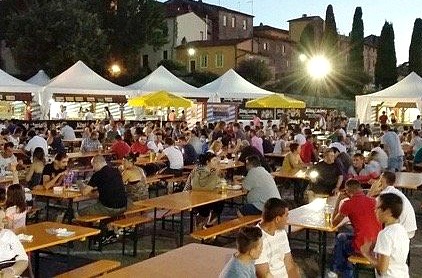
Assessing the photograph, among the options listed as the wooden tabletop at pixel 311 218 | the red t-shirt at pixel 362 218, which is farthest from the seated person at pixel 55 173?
the red t-shirt at pixel 362 218

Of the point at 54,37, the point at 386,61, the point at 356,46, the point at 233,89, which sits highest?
the point at 356,46

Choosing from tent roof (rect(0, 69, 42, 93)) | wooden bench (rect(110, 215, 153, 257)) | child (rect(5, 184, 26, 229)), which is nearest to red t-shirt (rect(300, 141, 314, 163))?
wooden bench (rect(110, 215, 153, 257))

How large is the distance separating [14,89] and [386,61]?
37930 millimetres

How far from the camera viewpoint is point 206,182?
32.6 feet

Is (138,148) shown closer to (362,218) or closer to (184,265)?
(362,218)

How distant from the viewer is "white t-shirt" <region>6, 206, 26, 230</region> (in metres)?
6.82

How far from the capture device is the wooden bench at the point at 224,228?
7895 mm

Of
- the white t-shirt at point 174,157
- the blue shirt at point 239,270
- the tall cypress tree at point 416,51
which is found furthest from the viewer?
the tall cypress tree at point 416,51

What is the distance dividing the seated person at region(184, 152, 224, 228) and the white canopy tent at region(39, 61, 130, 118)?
1355 centimetres

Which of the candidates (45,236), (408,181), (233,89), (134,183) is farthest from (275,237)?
(233,89)

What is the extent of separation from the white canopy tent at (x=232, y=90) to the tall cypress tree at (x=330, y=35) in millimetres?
28649

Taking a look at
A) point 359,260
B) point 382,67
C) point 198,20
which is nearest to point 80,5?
A: point 198,20

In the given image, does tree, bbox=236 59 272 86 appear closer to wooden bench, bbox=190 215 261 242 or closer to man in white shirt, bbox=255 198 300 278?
wooden bench, bbox=190 215 261 242

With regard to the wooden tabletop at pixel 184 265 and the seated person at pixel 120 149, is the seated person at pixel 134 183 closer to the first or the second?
the wooden tabletop at pixel 184 265
